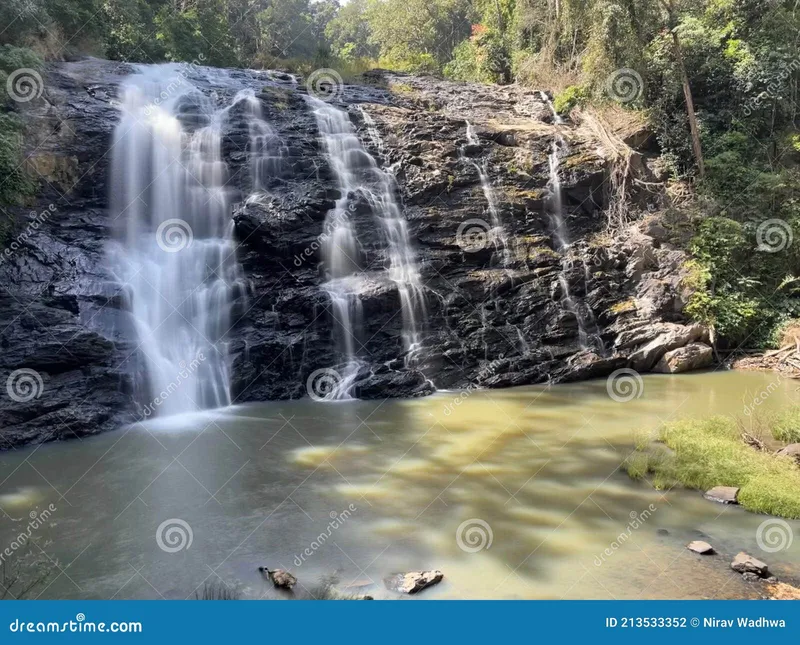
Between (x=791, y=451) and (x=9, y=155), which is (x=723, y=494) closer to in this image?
(x=791, y=451)

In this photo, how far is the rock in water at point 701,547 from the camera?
6.32 metres

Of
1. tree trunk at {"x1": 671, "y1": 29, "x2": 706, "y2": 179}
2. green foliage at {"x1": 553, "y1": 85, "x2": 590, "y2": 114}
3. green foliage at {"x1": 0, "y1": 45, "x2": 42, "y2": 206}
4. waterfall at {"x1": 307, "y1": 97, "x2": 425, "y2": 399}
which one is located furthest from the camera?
green foliage at {"x1": 553, "y1": 85, "x2": 590, "y2": 114}

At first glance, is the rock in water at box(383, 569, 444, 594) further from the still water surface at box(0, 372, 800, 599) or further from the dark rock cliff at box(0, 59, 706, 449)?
the dark rock cliff at box(0, 59, 706, 449)

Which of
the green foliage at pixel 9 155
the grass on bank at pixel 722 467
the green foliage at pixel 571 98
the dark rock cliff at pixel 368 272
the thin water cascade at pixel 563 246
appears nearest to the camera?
the grass on bank at pixel 722 467

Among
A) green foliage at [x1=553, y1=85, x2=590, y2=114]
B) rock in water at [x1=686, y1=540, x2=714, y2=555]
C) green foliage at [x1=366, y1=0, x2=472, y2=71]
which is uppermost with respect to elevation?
green foliage at [x1=366, y1=0, x2=472, y2=71]

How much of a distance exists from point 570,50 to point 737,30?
563 cm

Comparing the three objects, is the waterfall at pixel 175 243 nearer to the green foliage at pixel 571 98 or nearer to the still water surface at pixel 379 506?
the still water surface at pixel 379 506

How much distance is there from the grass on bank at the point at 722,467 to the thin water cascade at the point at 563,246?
5835 mm

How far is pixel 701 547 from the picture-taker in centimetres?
636

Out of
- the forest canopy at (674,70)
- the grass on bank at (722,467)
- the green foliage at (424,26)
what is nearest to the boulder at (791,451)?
the grass on bank at (722,467)

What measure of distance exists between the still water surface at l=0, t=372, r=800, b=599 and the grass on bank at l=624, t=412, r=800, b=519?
254 millimetres

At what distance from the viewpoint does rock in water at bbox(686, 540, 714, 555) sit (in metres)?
6.32

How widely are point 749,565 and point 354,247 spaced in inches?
436

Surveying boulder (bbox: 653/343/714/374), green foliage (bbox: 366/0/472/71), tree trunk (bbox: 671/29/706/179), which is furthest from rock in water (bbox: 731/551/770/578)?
green foliage (bbox: 366/0/472/71)
